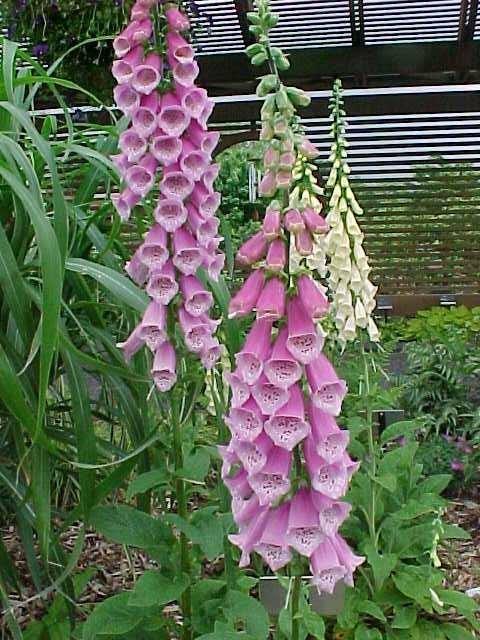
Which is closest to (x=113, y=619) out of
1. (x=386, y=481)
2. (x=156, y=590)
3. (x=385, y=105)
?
(x=156, y=590)

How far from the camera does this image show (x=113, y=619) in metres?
1.39

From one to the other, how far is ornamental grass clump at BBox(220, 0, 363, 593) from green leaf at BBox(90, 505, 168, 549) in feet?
1.26

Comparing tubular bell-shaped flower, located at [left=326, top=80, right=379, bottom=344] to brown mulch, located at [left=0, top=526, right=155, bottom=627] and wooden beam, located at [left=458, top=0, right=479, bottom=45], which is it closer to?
brown mulch, located at [left=0, top=526, right=155, bottom=627]

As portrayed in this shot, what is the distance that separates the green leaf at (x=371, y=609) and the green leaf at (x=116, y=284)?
0.95 m

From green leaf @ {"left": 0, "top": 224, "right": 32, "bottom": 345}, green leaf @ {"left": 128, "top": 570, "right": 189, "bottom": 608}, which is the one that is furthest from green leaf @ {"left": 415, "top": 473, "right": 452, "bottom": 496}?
green leaf @ {"left": 0, "top": 224, "right": 32, "bottom": 345}

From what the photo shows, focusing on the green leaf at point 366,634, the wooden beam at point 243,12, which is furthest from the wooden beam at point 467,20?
the green leaf at point 366,634

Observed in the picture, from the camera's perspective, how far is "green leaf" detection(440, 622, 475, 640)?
1968mm

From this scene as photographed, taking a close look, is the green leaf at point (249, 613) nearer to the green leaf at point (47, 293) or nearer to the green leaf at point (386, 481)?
the green leaf at point (47, 293)

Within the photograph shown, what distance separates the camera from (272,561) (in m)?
1.02

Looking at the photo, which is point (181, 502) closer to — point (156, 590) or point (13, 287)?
point (156, 590)

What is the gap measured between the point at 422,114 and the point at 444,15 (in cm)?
131

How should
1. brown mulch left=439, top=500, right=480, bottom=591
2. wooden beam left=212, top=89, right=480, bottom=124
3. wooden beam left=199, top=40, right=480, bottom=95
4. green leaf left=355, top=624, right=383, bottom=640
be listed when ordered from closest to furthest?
green leaf left=355, top=624, right=383, bottom=640, brown mulch left=439, top=500, right=480, bottom=591, wooden beam left=199, top=40, right=480, bottom=95, wooden beam left=212, top=89, right=480, bottom=124

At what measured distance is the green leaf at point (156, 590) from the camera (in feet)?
4.28

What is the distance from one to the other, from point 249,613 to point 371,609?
64 centimetres
